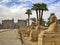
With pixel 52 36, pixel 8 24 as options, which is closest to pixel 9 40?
pixel 52 36

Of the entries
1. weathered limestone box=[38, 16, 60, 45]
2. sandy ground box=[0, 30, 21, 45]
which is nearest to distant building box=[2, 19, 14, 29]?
sandy ground box=[0, 30, 21, 45]

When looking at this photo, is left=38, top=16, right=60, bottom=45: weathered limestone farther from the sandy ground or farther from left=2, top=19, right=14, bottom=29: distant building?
left=2, top=19, right=14, bottom=29: distant building

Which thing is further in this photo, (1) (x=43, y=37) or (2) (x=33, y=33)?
(2) (x=33, y=33)

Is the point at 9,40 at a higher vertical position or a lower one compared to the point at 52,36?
lower

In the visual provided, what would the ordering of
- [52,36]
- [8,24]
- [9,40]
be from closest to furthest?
[52,36]
[9,40]
[8,24]

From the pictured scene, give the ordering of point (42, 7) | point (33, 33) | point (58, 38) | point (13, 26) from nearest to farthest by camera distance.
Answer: point (58, 38) < point (33, 33) < point (42, 7) < point (13, 26)

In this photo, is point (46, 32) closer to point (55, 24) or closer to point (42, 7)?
point (55, 24)

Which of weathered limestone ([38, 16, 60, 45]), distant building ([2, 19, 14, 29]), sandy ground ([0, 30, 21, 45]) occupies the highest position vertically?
weathered limestone ([38, 16, 60, 45])

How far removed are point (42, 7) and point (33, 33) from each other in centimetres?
2396

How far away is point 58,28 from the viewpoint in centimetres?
1152

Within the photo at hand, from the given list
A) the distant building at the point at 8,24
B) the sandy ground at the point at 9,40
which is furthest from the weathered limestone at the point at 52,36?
the distant building at the point at 8,24

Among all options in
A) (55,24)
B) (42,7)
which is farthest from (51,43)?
(42,7)

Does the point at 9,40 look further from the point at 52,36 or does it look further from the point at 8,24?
the point at 8,24

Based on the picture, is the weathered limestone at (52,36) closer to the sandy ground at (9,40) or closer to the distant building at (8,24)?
the sandy ground at (9,40)
